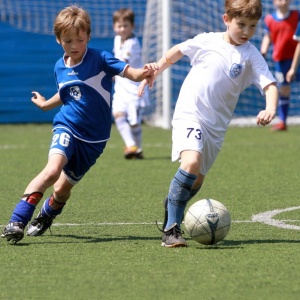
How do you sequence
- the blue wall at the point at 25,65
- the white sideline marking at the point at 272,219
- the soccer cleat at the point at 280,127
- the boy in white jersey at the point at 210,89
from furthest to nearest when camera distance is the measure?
the blue wall at the point at 25,65, the soccer cleat at the point at 280,127, the white sideline marking at the point at 272,219, the boy in white jersey at the point at 210,89

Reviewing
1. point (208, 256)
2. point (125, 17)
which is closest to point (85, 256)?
point (208, 256)

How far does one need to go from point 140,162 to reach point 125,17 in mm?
1908

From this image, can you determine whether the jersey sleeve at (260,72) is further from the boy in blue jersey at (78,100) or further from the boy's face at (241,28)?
the boy in blue jersey at (78,100)

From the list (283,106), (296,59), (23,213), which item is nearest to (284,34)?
(296,59)

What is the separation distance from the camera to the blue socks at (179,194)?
5.65 meters

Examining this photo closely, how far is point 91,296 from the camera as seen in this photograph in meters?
4.25

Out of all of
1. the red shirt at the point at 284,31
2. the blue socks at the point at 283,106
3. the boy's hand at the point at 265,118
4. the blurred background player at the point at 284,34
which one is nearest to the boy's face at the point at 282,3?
the blurred background player at the point at 284,34

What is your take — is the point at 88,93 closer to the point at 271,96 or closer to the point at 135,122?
the point at 271,96

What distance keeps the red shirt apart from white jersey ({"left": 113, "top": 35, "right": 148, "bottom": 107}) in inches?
137

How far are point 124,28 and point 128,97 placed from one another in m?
0.90

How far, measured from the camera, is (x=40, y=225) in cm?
616

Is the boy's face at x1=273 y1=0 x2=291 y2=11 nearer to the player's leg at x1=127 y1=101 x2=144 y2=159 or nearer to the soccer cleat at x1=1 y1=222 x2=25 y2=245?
the player's leg at x1=127 y1=101 x2=144 y2=159

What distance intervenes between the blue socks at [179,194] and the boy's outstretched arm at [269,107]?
569 mm

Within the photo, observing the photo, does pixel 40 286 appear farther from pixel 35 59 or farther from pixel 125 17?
pixel 35 59
